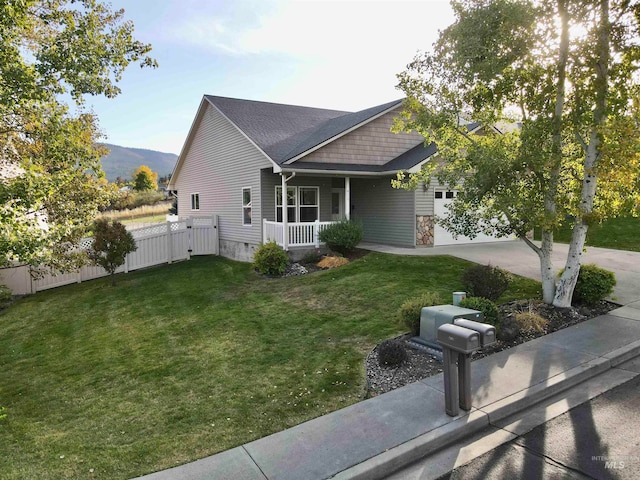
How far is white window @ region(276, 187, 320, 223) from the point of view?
15.6 metres

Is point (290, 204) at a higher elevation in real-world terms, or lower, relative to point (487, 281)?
higher

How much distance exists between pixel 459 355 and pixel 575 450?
1.23 meters

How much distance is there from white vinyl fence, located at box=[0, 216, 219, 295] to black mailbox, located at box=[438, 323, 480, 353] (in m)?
12.3

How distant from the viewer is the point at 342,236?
45.3ft

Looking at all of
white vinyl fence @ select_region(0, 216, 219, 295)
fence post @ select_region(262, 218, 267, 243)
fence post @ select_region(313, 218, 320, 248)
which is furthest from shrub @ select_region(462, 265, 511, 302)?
white vinyl fence @ select_region(0, 216, 219, 295)

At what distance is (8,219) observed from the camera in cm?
431

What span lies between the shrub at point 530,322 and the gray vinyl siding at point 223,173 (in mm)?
10078

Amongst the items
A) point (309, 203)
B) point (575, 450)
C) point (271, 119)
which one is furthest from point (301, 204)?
point (575, 450)

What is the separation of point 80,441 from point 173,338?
3432mm

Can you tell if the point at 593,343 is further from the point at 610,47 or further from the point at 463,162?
the point at 610,47

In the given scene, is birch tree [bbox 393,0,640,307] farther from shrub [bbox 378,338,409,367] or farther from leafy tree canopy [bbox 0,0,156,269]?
leafy tree canopy [bbox 0,0,156,269]

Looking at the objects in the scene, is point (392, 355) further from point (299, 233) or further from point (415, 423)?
point (299, 233)

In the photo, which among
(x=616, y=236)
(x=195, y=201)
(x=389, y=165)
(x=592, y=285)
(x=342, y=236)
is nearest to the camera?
(x=592, y=285)

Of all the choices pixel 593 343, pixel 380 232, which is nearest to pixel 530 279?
pixel 593 343
